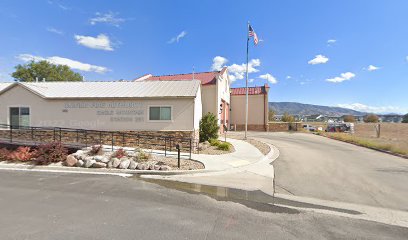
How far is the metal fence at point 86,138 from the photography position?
15.4 metres

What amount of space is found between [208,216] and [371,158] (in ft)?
44.1

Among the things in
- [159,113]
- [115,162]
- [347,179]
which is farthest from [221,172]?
[159,113]

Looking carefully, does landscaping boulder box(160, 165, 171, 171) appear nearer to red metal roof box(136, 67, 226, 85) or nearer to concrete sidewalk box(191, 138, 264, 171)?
concrete sidewalk box(191, 138, 264, 171)

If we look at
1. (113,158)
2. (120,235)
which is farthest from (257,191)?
(113,158)

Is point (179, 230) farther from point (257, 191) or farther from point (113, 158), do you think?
point (113, 158)

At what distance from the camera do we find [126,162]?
36.0ft

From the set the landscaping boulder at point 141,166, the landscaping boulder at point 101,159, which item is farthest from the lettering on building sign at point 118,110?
the landscaping boulder at point 141,166

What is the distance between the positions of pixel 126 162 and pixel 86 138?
6.17 metres

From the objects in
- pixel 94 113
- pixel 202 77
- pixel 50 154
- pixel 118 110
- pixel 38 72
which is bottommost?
pixel 50 154

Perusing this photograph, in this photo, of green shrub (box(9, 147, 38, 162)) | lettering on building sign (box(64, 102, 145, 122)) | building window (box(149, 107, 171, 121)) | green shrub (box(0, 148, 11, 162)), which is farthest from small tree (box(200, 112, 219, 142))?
green shrub (box(0, 148, 11, 162))

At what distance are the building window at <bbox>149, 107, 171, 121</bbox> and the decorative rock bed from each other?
421cm

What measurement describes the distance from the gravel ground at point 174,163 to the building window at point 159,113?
4.01m

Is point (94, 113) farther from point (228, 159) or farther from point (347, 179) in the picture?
point (347, 179)

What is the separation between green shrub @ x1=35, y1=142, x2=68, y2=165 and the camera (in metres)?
11.7
